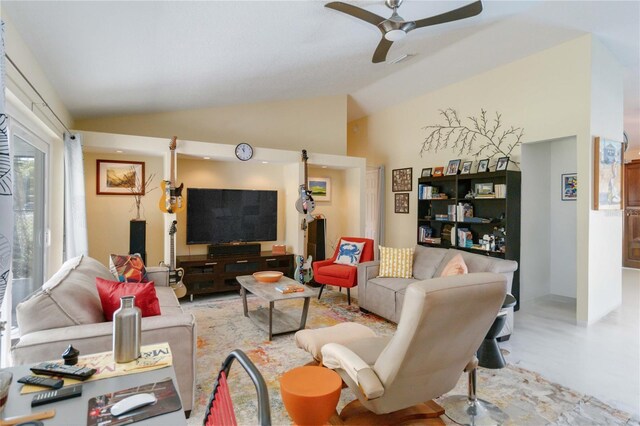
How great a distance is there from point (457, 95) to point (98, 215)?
5347 millimetres

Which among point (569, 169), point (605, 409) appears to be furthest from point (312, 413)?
point (569, 169)

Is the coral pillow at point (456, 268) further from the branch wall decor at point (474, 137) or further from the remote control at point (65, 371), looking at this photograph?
the remote control at point (65, 371)

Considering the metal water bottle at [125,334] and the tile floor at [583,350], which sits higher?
the metal water bottle at [125,334]

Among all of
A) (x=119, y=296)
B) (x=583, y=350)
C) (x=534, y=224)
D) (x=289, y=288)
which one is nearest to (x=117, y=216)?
(x=289, y=288)

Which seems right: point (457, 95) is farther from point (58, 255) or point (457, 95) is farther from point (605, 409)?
point (58, 255)

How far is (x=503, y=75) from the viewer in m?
4.69

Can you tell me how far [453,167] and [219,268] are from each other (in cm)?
368

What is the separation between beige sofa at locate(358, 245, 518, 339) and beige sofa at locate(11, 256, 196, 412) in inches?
87.2

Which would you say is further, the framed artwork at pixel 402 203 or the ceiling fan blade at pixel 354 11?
the framed artwork at pixel 402 203

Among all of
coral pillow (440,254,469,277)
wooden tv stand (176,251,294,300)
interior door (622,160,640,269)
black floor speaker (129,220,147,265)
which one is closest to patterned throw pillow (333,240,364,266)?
wooden tv stand (176,251,294,300)

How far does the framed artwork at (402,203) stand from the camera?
6125 mm

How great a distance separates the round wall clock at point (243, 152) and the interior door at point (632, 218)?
24.7 feet

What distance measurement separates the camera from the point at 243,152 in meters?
4.92

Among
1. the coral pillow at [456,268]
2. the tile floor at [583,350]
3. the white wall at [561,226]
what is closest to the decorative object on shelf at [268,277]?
the coral pillow at [456,268]
